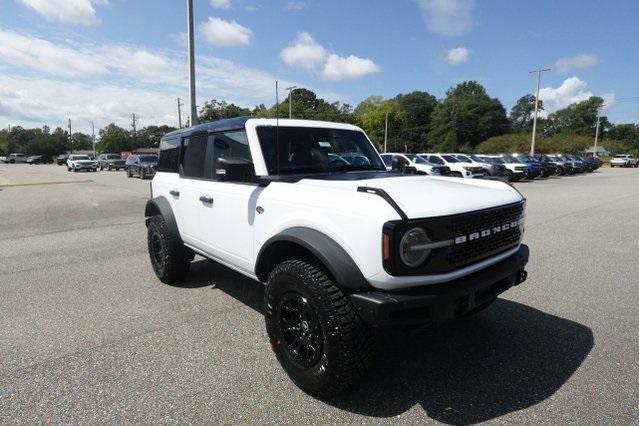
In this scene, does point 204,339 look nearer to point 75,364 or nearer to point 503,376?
point 75,364

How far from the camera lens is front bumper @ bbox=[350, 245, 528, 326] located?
7.69ft

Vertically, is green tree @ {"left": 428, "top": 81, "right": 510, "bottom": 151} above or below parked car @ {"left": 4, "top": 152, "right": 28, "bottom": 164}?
above

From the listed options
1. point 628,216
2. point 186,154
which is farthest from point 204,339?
point 628,216

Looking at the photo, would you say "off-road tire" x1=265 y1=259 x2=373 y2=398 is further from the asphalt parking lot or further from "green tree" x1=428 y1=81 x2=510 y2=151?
"green tree" x1=428 y1=81 x2=510 y2=151

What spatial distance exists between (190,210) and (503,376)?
332 cm

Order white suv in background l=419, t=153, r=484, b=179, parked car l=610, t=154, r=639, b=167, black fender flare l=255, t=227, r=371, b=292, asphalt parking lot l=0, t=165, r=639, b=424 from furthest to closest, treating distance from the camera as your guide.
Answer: parked car l=610, t=154, r=639, b=167, white suv in background l=419, t=153, r=484, b=179, asphalt parking lot l=0, t=165, r=639, b=424, black fender flare l=255, t=227, r=371, b=292

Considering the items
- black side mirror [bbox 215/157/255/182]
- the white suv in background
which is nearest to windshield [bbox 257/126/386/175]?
black side mirror [bbox 215/157/255/182]

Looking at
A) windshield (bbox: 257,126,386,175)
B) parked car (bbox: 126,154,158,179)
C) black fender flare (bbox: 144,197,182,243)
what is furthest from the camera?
parked car (bbox: 126,154,158,179)

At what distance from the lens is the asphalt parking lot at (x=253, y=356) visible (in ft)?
8.52

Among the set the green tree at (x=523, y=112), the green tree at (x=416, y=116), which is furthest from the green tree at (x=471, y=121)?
the green tree at (x=523, y=112)

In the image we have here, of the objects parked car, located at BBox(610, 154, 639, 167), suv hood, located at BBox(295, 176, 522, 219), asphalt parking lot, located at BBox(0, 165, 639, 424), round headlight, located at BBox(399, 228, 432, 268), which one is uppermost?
parked car, located at BBox(610, 154, 639, 167)

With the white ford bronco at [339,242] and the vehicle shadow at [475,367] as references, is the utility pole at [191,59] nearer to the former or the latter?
the white ford bronco at [339,242]

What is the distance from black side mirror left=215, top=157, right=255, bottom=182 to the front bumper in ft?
4.49

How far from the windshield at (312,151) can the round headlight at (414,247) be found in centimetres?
148
